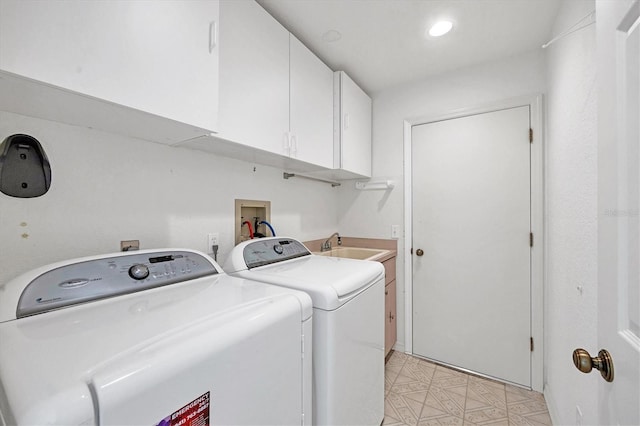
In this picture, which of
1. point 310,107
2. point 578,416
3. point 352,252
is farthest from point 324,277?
point 352,252

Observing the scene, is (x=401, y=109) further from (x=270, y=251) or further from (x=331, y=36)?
(x=270, y=251)

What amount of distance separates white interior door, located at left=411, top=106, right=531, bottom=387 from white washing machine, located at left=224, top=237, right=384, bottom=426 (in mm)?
1026

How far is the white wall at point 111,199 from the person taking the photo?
906 mm

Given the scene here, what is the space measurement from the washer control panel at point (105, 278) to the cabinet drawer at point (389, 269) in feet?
4.85

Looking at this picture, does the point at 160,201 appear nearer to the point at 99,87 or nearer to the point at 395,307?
the point at 99,87

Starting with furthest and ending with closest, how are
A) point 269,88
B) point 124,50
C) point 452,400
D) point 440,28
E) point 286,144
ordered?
point 452,400
point 440,28
point 286,144
point 269,88
point 124,50

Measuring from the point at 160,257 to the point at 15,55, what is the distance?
708 millimetres

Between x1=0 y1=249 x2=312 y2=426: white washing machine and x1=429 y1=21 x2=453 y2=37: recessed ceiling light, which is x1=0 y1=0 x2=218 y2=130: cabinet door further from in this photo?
x1=429 y1=21 x2=453 y2=37: recessed ceiling light

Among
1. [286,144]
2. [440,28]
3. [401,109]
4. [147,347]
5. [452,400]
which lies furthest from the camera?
[401,109]

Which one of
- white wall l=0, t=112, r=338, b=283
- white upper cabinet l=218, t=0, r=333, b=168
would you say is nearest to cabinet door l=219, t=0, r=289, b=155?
white upper cabinet l=218, t=0, r=333, b=168

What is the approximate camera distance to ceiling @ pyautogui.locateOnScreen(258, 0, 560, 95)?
1491 millimetres

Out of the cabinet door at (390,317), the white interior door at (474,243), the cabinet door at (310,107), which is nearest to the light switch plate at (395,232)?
the white interior door at (474,243)

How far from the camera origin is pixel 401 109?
2434 mm

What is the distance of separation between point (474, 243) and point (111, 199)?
2.39 meters
